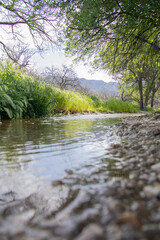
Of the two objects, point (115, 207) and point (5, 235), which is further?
point (115, 207)

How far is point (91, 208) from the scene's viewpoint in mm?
807

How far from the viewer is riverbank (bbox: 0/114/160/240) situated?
643 mm

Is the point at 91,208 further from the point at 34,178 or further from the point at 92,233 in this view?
the point at 34,178

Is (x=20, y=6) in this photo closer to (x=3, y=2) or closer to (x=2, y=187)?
(x=3, y=2)

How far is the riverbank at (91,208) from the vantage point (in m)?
0.64

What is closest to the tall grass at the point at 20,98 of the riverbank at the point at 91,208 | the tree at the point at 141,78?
the riverbank at the point at 91,208

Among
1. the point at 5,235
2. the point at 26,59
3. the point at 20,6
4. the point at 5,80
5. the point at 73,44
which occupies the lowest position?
the point at 5,235

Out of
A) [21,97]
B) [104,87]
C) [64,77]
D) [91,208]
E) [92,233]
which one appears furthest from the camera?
[64,77]

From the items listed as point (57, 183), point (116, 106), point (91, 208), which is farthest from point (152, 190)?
point (116, 106)

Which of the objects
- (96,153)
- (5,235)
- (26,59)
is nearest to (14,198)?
(5,235)

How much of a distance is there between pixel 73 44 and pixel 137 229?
23.9 feet

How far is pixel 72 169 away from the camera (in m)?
1.33

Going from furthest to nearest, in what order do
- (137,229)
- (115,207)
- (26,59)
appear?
1. (26,59)
2. (115,207)
3. (137,229)

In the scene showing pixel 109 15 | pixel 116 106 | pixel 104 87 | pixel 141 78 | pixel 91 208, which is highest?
pixel 141 78
